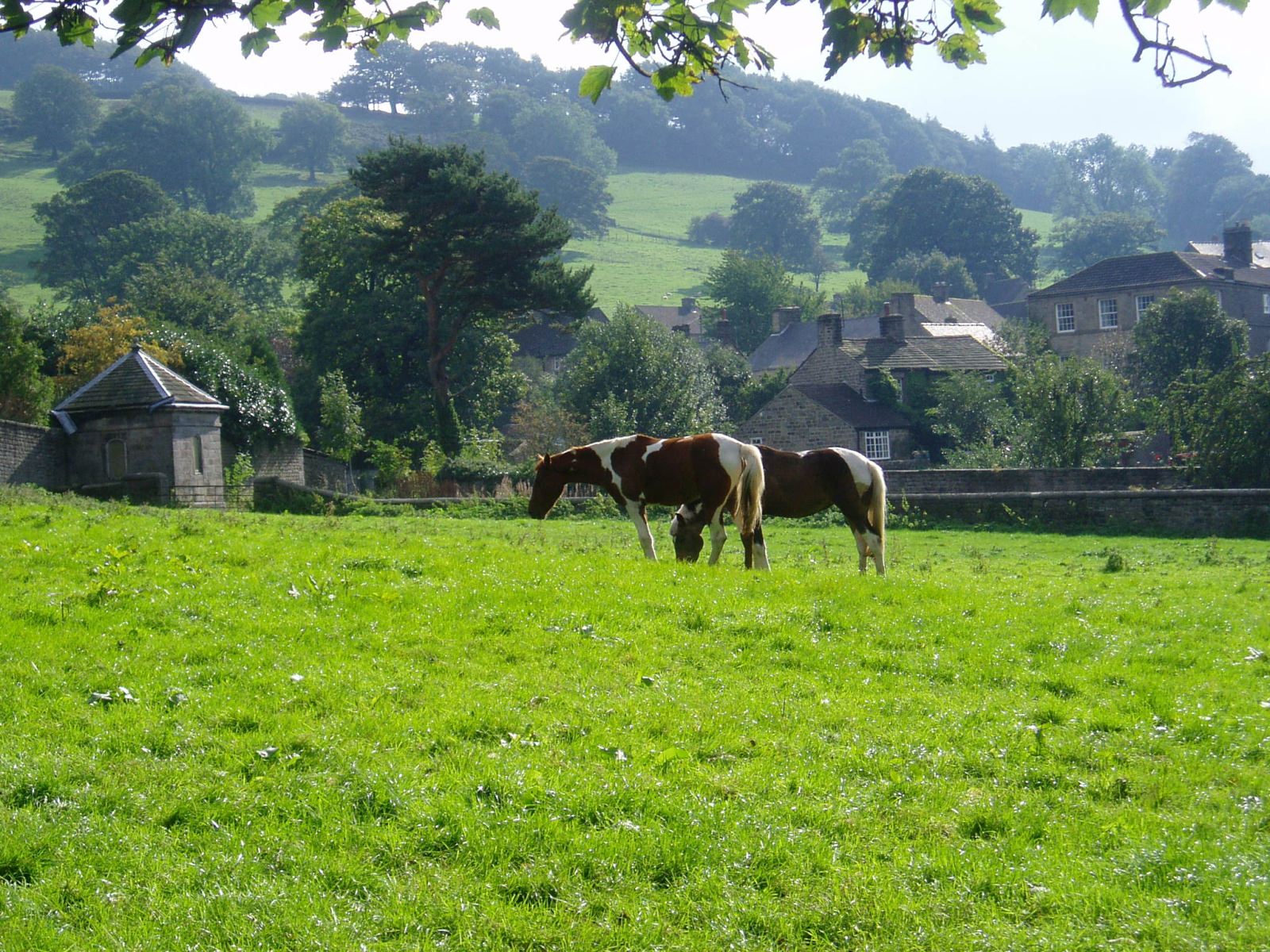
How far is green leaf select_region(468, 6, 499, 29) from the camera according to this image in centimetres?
547

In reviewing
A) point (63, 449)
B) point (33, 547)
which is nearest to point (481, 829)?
point (33, 547)

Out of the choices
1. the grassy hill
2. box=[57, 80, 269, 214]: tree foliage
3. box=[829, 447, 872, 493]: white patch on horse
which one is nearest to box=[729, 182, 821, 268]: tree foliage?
the grassy hill

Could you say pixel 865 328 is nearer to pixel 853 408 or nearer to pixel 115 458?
pixel 853 408

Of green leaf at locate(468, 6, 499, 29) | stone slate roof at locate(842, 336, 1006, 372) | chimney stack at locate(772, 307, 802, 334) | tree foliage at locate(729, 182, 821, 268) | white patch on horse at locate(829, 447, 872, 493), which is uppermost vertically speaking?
tree foliage at locate(729, 182, 821, 268)

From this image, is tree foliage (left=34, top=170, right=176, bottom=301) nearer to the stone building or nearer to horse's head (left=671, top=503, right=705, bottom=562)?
the stone building

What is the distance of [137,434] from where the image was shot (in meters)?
35.8

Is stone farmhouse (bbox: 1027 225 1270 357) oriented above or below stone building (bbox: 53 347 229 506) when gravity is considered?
above

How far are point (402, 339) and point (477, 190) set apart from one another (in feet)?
31.1

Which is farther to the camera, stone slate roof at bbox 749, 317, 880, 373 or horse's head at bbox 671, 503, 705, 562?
stone slate roof at bbox 749, 317, 880, 373

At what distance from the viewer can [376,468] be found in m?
49.3

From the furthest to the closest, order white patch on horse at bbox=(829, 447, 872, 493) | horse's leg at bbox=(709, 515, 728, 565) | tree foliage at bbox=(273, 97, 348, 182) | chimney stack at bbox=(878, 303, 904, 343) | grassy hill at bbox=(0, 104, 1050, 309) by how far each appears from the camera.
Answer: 1. tree foliage at bbox=(273, 97, 348, 182)
2. grassy hill at bbox=(0, 104, 1050, 309)
3. chimney stack at bbox=(878, 303, 904, 343)
4. white patch on horse at bbox=(829, 447, 872, 493)
5. horse's leg at bbox=(709, 515, 728, 565)

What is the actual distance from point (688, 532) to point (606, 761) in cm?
959

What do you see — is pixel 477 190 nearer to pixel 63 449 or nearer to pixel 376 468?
pixel 376 468

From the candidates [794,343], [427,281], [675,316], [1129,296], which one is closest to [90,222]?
[675,316]
